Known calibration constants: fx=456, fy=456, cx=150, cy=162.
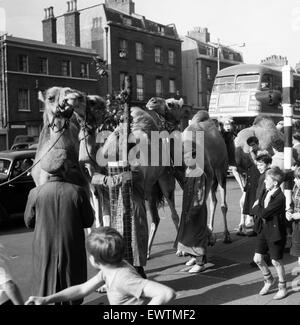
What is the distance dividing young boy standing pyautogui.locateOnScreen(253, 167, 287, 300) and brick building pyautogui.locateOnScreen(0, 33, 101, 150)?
94.8ft

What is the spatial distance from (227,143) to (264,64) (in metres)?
13.8

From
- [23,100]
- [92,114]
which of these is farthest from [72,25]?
[92,114]

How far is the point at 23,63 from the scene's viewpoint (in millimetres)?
33312

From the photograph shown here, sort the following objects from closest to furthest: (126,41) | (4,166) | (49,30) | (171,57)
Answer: (4,166) < (49,30) < (126,41) < (171,57)

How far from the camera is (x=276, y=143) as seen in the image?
7203mm

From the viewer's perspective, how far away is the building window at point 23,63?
33094mm

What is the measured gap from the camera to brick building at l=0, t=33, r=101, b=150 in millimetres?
32188

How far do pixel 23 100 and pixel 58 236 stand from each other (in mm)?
31261

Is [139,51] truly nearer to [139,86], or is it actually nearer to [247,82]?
[139,86]

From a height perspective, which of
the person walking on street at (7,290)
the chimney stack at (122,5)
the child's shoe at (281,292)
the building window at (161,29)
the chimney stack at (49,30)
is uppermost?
the chimney stack at (122,5)

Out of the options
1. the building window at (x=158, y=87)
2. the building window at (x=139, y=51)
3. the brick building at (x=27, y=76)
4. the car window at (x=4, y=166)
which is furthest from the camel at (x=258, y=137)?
the building window at (x=158, y=87)

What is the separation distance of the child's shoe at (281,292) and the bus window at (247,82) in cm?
1589

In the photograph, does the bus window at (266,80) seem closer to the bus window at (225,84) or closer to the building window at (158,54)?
the bus window at (225,84)

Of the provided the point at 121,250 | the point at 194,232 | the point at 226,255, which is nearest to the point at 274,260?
the point at 194,232
